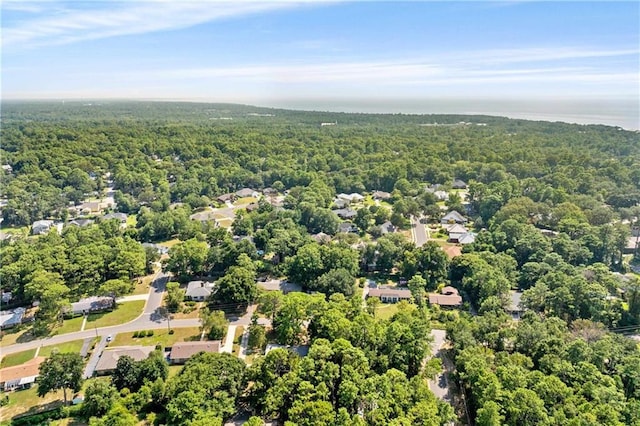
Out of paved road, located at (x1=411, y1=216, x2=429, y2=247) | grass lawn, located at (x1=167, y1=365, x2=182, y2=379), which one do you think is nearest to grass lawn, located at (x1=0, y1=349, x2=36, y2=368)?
grass lawn, located at (x1=167, y1=365, x2=182, y2=379)

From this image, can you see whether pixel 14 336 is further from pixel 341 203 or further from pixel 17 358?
pixel 341 203

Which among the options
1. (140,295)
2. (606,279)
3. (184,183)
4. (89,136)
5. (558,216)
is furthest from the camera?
(89,136)

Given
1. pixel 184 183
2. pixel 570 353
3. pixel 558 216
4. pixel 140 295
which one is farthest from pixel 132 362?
pixel 558 216

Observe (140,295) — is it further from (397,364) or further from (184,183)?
(184,183)

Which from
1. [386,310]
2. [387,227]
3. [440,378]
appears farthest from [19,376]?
[387,227]

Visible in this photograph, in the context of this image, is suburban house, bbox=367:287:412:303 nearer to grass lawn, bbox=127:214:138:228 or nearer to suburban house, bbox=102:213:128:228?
grass lawn, bbox=127:214:138:228

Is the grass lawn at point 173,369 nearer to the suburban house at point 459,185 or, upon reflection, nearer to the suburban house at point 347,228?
the suburban house at point 347,228
